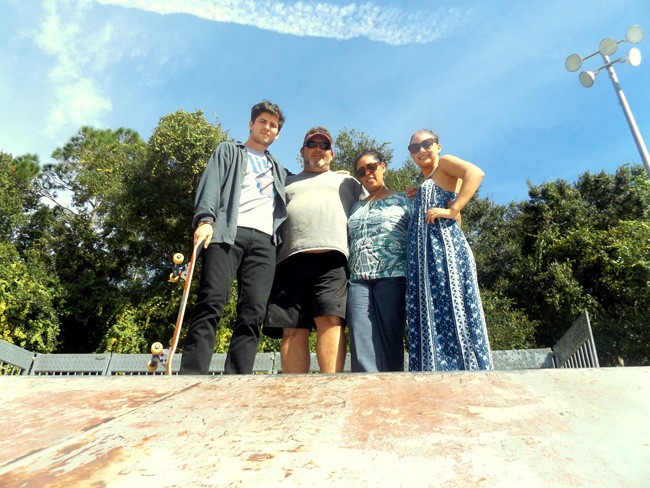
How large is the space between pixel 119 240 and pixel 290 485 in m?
16.3

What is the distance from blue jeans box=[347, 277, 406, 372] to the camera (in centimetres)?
231

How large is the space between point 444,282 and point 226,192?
1317mm

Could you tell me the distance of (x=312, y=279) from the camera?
2.52 metres

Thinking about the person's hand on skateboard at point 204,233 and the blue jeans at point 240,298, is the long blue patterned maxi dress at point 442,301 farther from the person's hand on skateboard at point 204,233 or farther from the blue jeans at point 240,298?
the person's hand on skateboard at point 204,233

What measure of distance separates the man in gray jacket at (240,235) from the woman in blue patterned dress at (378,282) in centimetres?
47

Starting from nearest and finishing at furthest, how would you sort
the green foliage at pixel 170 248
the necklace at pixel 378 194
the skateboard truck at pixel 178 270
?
the skateboard truck at pixel 178 270 → the necklace at pixel 378 194 → the green foliage at pixel 170 248

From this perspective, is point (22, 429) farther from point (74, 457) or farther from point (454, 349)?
point (454, 349)

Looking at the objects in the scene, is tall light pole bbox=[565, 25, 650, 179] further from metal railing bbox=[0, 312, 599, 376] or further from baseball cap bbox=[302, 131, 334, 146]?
baseball cap bbox=[302, 131, 334, 146]

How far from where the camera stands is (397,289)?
8.17 ft

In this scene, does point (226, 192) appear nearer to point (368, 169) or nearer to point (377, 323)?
point (368, 169)

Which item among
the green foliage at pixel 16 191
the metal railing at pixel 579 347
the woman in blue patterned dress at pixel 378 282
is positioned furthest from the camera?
the green foliage at pixel 16 191

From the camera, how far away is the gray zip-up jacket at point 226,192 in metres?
2.43

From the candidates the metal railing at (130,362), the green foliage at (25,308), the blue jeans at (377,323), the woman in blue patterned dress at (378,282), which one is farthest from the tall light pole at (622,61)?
the green foliage at (25,308)

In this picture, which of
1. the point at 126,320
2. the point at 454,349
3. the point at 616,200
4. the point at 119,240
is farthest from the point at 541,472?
the point at 616,200
